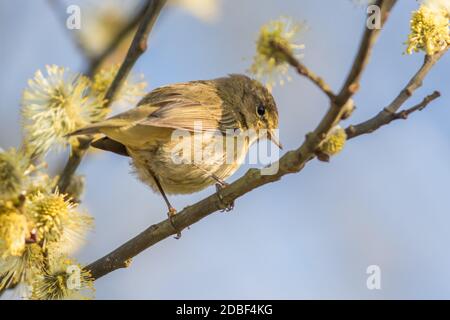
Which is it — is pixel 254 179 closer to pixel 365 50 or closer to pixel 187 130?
pixel 365 50

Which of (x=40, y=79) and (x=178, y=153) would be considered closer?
(x=40, y=79)

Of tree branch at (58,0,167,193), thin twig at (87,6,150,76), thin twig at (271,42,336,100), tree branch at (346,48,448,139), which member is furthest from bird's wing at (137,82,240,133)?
thin twig at (271,42,336,100)

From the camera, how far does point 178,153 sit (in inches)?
180

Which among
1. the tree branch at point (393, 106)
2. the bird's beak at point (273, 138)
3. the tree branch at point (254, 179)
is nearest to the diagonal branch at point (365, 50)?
the tree branch at point (254, 179)

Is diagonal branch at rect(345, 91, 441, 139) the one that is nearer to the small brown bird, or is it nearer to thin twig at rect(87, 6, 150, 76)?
the small brown bird

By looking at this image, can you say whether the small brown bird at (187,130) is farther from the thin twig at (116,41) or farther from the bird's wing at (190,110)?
the thin twig at (116,41)

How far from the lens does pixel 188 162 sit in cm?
458

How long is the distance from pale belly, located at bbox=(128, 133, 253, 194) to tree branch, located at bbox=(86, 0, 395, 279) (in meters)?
1.07

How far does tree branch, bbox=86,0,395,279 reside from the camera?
6.85ft

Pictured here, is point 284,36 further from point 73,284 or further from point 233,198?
point 73,284

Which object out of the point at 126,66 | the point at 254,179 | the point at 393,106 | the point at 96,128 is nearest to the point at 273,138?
the point at 126,66

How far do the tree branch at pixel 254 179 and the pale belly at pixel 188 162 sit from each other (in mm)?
1070
